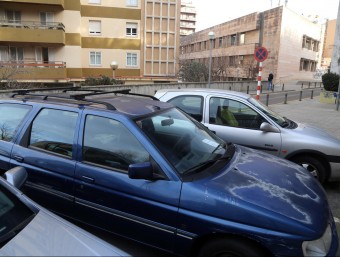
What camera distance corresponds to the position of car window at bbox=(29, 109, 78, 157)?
330 cm

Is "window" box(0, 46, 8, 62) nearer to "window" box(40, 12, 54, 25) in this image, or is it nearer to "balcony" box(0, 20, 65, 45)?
"balcony" box(0, 20, 65, 45)

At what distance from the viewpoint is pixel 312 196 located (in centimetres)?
278

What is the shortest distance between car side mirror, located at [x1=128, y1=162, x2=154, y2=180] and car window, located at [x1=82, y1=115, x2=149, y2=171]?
0.65ft

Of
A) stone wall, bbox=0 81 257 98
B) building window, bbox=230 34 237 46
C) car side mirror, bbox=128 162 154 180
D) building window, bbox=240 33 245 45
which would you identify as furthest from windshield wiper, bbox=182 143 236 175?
building window, bbox=230 34 237 46

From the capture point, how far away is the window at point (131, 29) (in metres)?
30.4

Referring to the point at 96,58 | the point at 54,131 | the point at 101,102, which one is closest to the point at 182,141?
the point at 101,102

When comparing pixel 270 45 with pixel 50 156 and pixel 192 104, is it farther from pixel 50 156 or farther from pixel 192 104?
pixel 50 156

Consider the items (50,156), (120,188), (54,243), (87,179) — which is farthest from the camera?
(50,156)

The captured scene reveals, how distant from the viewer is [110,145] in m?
3.09

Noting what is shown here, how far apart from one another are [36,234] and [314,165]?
4.27 metres

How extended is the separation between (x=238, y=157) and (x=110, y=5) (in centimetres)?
2928

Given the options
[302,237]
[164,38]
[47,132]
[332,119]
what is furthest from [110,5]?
[302,237]

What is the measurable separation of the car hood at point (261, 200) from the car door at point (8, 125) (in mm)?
2243

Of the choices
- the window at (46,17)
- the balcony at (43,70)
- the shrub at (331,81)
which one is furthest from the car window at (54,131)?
the window at (46,17)
